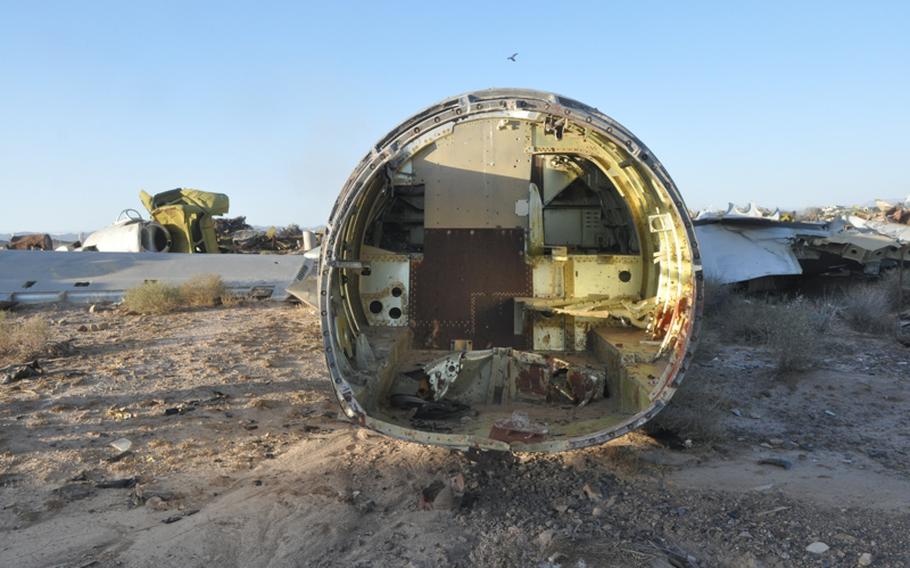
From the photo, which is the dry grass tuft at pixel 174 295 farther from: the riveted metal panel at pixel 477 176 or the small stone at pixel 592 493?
the small stone at pixel 592 493

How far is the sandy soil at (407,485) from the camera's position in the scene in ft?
10.7

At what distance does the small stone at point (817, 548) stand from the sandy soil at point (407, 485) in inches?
1.2

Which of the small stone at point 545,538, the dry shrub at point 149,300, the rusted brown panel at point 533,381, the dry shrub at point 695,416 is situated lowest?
the small stone at point 545,538

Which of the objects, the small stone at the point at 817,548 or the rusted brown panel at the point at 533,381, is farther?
the rusted brown panel at the point at 533,381

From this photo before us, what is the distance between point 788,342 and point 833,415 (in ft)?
5.57

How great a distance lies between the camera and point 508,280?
6.86 metres

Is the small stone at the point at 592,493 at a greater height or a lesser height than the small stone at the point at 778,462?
greater

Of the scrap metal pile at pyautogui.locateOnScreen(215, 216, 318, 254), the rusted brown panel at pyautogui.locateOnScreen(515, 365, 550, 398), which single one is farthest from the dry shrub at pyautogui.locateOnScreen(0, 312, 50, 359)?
the scrap metal pile at pyautogui.locateOnScreen(215, 216, 318, 254)

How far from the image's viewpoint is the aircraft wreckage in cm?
435

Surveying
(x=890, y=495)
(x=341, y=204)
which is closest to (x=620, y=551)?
(x=890, y=495)

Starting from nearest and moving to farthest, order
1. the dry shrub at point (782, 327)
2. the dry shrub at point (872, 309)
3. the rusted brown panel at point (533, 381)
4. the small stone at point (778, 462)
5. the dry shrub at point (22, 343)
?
the small stone at point (778, 462)
the rusted brown panel at point (533, 381)
the dry shrub at point (782, 327)
the dry shrub at point (22, 343)
the dry shrub at point (872, 309)

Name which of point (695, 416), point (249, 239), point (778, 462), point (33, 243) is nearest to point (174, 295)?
point (695, 416)

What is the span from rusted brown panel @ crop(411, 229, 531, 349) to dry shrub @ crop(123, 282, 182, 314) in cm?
747

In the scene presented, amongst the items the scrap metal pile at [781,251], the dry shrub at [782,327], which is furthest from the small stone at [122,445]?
the scrap metal pile at [781,251]
